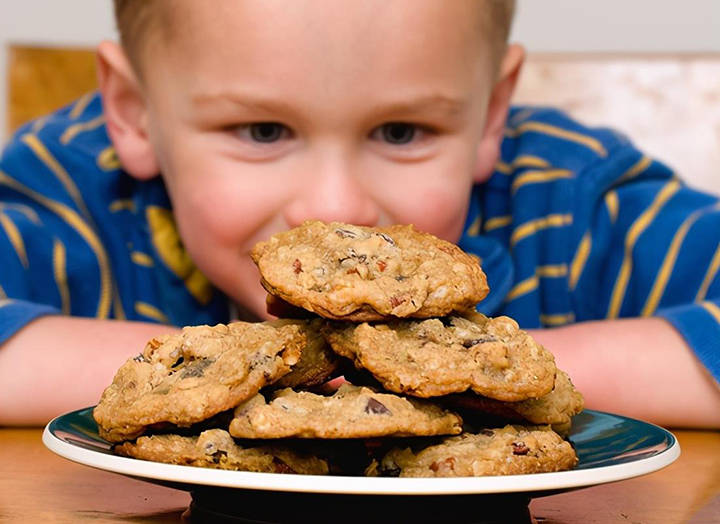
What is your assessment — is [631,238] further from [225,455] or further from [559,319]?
[225,455]

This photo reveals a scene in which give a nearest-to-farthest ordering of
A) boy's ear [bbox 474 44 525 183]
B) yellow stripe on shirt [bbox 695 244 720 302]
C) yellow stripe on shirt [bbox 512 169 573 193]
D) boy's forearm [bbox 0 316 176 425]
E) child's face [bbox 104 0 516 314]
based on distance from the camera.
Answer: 1. boy's forearm [bbox 0 316 176 425]
2. child's face [bbox 104 0 516 314]
3. yellow stripe on shirt [bbox 695 244 720 302]
4. boy's ear [bbox 474 44 525 183]
5. yellow stripe on shirt [bbox 512 169 573 193]

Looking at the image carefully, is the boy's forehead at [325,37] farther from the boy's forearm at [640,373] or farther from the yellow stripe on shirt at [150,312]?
the yellow stripe on shirt at [150,312]

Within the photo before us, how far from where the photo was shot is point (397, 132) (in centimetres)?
124

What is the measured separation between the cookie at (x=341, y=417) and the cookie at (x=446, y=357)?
2 centimetres

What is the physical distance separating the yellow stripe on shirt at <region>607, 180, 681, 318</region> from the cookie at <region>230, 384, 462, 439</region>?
3.18 ft

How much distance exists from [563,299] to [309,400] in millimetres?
1004

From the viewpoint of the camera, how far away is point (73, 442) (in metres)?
0.64

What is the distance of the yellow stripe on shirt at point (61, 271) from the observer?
56.7 inches

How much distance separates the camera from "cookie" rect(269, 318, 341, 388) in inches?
26.5

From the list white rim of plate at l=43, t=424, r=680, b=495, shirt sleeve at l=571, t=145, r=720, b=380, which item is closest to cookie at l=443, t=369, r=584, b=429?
white rim of plate at l=43, t=424, r=680, b=495

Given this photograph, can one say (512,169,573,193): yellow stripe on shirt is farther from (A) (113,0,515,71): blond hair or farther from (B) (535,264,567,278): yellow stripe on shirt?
(A) (113,0,515,71): blond hair

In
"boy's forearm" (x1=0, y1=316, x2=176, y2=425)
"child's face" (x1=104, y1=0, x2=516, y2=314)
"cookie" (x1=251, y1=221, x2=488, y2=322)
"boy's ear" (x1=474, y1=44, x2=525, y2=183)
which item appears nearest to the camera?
"cookie" (x1=251, y1=221, x2=488, y2=322)

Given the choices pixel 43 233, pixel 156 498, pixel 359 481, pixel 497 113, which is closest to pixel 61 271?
pixel 43 233

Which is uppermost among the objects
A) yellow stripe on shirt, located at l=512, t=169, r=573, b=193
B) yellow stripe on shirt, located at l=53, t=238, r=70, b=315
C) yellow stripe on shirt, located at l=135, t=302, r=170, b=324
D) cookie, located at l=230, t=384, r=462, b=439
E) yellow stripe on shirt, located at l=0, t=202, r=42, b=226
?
cookie, located at l=230, t=384, r=462, b=439
